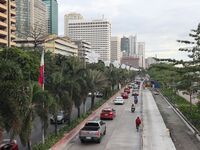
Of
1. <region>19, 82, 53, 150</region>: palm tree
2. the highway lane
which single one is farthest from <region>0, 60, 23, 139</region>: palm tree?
the highway lane

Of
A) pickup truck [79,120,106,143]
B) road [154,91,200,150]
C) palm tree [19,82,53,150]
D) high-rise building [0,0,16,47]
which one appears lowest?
road [154,91,200,150]

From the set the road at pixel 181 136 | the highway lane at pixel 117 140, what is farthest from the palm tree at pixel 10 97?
the road at pixel 181 136

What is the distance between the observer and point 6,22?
92.8 metres

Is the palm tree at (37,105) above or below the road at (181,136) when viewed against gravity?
above

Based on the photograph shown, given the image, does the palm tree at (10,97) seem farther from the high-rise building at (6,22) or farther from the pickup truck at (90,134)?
the high-rise building at (6,22)

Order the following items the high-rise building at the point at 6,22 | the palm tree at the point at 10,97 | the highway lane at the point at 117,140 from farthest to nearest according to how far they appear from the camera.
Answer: the high-rise building at the point at 6,22 < the highway lane at the point at 117,140 < the palm tree at the point at 10,97

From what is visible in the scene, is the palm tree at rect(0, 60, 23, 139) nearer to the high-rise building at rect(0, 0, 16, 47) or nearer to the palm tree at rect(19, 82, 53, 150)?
the palm tree at rect(19, 82, 53, 150)

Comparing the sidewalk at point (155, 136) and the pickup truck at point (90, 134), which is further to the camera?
the pickup truck at point (90, 134)

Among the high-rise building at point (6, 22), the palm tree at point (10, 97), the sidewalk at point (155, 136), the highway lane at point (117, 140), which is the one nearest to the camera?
the palm tree at point (10, 97)

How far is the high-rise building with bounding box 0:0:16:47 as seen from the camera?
294 ft

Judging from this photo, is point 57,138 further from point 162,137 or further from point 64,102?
point 162,137

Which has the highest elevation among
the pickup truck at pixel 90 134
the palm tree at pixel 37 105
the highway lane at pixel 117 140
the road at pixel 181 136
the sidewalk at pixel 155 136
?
the palm tree at pixel 37 105

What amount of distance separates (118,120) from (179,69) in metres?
7.83

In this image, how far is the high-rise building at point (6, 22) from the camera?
294ft
